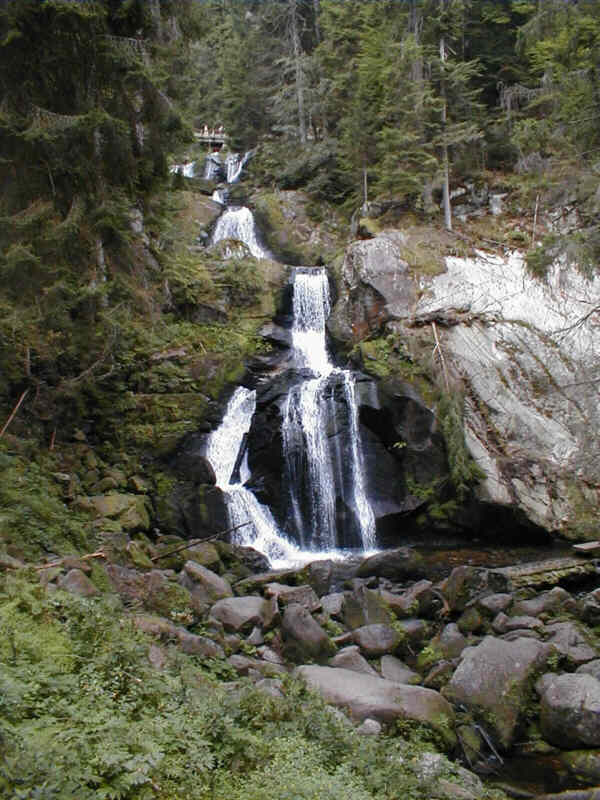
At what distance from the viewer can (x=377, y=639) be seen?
8.61 meters

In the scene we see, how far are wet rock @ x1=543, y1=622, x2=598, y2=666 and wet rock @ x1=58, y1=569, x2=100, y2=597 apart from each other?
6248mm

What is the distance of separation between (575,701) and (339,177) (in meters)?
24.4

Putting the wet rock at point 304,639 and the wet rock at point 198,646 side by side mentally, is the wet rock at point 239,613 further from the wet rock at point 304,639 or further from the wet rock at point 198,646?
the wet rock at point 198,646

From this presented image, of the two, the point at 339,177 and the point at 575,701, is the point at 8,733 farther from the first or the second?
the point at 339,177

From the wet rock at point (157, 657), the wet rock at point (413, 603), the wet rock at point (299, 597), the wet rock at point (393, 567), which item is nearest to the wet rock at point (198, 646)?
the wet rock at point (157, 657)

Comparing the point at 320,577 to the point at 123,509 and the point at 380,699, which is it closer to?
the point at 123,509

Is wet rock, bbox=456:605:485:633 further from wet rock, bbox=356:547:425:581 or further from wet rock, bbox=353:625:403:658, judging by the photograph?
wet rock, bbox=356:547:425:581

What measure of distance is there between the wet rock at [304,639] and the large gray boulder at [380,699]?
45.5 inches

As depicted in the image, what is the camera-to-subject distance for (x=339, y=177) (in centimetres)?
2656

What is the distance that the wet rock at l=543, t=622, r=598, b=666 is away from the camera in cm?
776

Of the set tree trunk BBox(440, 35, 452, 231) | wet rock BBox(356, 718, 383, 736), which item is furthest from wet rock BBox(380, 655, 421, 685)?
tree trunk BBox(440, 35, 452, 231)

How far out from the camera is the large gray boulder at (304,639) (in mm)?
8109

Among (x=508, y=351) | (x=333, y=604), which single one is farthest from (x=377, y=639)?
(x=508, y=351)

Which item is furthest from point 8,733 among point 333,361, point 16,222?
point 333,361
